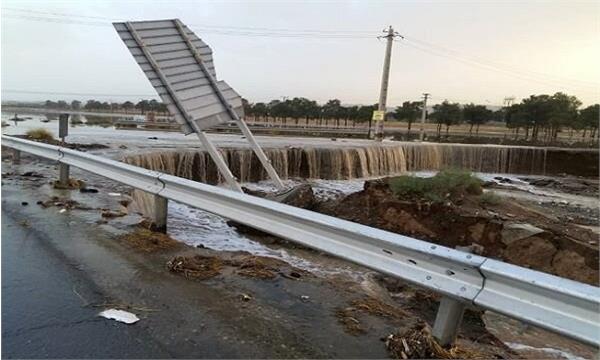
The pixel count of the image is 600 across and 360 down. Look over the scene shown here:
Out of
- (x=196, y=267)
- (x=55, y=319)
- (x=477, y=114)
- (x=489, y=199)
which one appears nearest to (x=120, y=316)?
(x=55, y=319)

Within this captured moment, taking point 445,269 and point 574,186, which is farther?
point 574,186

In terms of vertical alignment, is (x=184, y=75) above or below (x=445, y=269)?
above

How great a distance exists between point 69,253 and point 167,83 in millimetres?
5010

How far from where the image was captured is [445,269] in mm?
3121

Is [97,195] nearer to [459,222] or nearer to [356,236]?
[356,236]

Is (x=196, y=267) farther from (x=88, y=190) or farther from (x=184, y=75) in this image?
(x=184, y=75)

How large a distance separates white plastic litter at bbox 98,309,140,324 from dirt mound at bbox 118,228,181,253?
175 cm

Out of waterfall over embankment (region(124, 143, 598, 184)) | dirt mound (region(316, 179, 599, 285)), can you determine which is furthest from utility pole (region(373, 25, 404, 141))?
dirt mound (region(316, 179, 599, 285))

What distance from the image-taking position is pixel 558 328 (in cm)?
253

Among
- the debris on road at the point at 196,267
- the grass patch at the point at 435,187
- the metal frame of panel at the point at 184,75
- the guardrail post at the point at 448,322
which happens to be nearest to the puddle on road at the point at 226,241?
the metal frame of panel at the point at 184,75

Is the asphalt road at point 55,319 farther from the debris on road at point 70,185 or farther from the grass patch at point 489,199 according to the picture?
the grass patch at point 489,199

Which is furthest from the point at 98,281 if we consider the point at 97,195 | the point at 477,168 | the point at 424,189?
the point at 477,168

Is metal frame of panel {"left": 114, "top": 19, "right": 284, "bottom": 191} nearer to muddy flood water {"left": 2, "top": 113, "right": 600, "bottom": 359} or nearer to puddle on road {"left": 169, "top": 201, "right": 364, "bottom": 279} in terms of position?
puddle on road {"left": 169, "top": 201, "right": 364, "bottom": 279}

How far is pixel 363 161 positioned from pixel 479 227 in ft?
48.4
